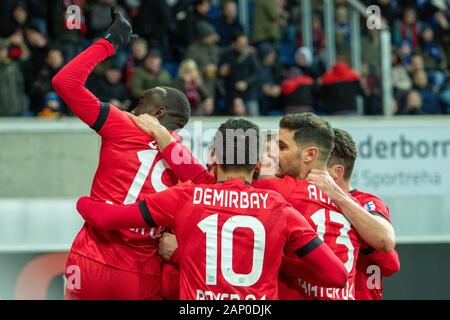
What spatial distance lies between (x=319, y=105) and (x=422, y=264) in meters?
2.65

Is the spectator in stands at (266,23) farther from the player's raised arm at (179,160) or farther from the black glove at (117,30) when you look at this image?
the player's raised arm at (179,160)

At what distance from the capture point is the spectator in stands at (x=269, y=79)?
39.2 feet

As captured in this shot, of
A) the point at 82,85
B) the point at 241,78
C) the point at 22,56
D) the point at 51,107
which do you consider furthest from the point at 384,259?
the point at 22,56

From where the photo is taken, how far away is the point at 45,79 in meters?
11.0

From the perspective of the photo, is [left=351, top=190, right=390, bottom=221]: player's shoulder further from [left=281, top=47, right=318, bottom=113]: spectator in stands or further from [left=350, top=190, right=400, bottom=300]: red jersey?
[left=281, top=47, right=318, bottom=113]: spectator in stands

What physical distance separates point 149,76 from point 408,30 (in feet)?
15.4

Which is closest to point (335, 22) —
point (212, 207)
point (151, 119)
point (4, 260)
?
point (4, 260)

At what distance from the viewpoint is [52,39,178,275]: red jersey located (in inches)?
204

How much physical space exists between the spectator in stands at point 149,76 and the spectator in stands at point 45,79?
910 mm

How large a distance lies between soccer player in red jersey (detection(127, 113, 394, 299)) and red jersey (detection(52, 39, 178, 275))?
2.33 feet

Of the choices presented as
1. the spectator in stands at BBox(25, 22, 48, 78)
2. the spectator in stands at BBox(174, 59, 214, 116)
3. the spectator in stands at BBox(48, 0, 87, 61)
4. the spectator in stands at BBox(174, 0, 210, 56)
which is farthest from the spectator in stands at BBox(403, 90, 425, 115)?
the spectator in stands at BBox(25, 22, 48, 78)

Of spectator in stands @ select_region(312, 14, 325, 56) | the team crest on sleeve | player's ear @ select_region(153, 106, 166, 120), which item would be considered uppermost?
spectator in stands @ select_region(312, 14, 325, 56)

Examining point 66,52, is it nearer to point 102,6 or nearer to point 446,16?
point 102,6

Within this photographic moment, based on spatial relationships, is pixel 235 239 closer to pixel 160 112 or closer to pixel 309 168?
pixel 309 168
